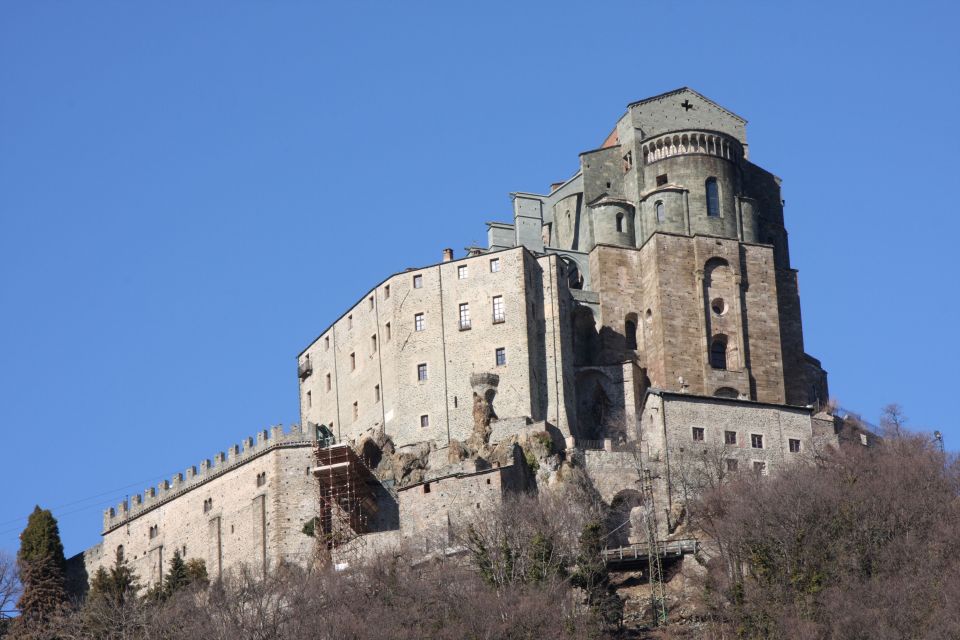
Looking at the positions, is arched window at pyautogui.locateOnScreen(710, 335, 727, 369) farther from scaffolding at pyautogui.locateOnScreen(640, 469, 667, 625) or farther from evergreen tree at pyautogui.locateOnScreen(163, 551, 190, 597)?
evergreen tree at pyautogui.locateOnScreen(163, 551, 190, 597)

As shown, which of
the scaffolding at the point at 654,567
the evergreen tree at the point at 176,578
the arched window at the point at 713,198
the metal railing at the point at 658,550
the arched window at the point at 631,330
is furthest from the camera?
the arched window at the point at 713,198

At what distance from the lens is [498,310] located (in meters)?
100

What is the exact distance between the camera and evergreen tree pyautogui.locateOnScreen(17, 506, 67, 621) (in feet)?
313

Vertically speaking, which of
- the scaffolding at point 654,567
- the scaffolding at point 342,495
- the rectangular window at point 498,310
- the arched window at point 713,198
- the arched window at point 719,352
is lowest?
the scaffolding at point 654,567

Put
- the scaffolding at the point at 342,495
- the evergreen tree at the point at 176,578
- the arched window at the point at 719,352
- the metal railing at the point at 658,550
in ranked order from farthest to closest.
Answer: the arched window at the point at 719,352
the scaffolding at the point at 342,495
the evergreen tree at the point at 176,578
the metal railing at the point at 658,550

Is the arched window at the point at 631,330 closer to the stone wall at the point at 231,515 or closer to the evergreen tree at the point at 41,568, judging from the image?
the stone wall at the point at 231,515

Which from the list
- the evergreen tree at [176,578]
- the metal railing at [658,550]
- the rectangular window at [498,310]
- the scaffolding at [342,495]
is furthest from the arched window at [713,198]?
the evergreen tree at [176,578]

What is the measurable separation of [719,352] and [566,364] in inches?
379

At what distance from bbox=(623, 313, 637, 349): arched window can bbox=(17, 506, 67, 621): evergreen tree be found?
30262mm

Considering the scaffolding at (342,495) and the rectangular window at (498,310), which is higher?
the rectangular window at (498,310)

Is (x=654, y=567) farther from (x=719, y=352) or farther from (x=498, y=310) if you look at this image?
(x=719, y=352)

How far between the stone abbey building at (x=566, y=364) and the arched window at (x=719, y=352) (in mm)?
85

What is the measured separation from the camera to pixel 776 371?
348 feet

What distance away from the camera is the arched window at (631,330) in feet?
351
